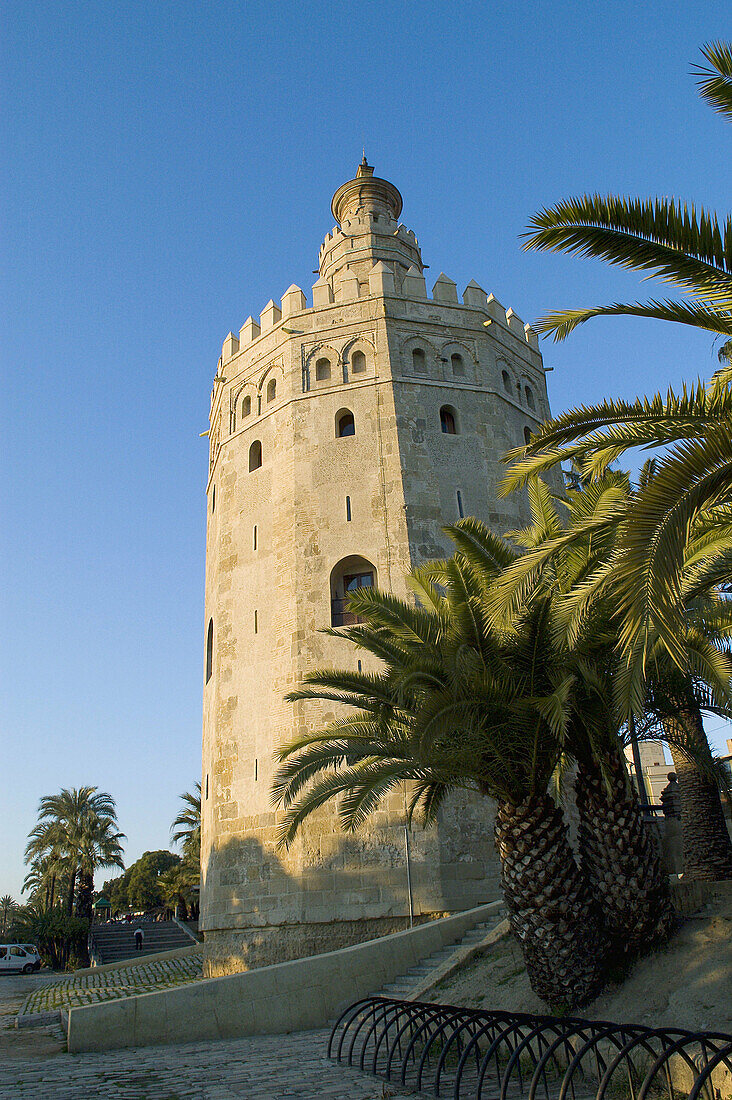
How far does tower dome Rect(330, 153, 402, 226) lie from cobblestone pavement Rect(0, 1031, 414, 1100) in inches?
802

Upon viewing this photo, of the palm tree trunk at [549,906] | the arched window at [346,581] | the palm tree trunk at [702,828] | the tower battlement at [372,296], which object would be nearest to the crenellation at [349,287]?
the tower battlement at [372,296]

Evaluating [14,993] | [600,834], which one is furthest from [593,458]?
[14,993]

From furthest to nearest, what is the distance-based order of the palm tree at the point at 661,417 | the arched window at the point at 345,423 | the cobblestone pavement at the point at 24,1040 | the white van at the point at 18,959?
the white van at the point at 18,959 < the arched window at the point at 345,423 < the cobblestone pavement at the point at 24,1040 < the palm tree at the point at 661,417

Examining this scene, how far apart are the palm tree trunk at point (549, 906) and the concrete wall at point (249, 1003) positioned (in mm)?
3351

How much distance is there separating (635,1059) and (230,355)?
17650mm

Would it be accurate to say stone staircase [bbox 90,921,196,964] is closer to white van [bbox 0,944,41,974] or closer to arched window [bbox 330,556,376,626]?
white van [bbox 0,944,41,974]

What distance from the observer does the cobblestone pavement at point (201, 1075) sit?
640 centimetres

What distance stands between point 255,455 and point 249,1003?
471 inches

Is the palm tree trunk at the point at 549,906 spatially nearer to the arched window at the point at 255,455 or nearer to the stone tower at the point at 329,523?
the stone tower at the point at 329,523

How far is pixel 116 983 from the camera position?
1862 centimetres

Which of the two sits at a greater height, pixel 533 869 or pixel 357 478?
pixel 357 478

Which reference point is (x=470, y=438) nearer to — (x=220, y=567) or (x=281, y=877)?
(x=220, y=567)

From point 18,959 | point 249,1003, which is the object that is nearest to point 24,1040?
point 249,1003

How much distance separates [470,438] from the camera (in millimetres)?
17328
